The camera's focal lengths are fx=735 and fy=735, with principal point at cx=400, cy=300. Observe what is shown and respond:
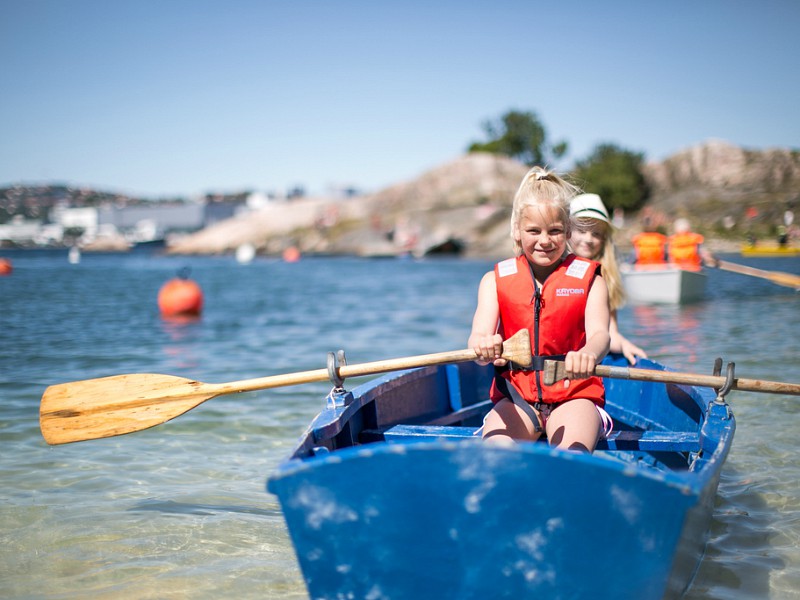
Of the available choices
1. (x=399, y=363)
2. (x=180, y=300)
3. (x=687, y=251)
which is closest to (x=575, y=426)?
(x=399, y=363)

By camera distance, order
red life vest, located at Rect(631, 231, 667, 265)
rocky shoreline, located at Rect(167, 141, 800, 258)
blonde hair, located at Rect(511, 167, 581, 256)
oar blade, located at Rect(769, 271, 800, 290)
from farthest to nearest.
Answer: rocky shoreline, located at Rect(167, 141, 800, 258) < red life vest, located at Rect(631, 231, 667, 265) < oar blade, located at Rect(769, 271, 800, 290) < blonde hair, located at Rect(511, 167, 581, 256)

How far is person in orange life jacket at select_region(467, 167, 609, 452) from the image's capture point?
10.6ft

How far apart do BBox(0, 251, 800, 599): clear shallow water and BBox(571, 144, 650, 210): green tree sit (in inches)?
1405

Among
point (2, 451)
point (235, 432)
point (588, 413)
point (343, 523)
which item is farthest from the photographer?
point (235, 432)

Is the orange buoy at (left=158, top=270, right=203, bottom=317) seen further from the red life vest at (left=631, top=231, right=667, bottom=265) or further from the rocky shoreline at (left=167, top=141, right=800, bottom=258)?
the rocky shoreline at (left=167, top=141, right=800, bottom=258)

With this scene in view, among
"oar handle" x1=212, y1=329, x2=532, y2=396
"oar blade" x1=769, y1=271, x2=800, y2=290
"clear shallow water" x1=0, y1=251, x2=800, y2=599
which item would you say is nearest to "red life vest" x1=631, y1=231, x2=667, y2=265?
"clear shallow water" x1=0, y1=251, x2=800, y2=599

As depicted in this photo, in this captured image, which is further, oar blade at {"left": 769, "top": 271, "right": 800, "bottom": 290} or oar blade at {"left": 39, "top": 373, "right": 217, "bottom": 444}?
oar blade at {"left": 769, "top": 271, "right": 800, "bottom": 290}

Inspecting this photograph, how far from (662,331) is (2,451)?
29.8 feet

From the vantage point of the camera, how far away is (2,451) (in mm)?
5301

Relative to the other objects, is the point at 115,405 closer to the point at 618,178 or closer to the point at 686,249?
the point at 686,249

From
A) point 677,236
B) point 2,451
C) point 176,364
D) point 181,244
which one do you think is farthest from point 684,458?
point 181,244

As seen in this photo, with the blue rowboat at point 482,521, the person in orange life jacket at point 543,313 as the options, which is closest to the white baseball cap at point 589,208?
the person in orange life jacket at point 543,313

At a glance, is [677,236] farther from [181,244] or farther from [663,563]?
[181,244]

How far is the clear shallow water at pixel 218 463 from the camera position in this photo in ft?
11.4
